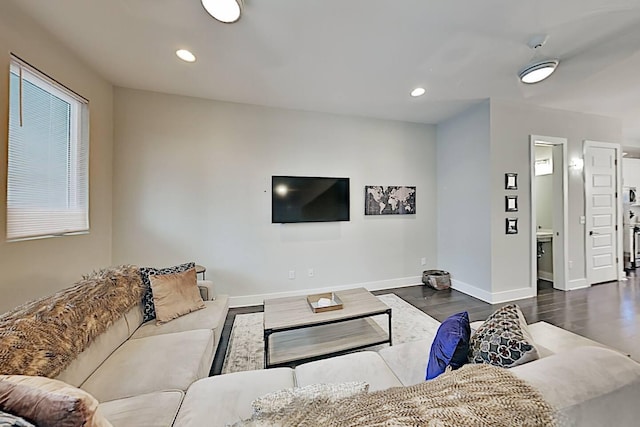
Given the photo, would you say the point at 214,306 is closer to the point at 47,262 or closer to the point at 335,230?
the point at 47,262

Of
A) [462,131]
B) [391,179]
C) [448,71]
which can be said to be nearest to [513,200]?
[462,131]

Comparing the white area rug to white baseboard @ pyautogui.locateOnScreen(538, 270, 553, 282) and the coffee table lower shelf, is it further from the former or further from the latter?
white baseboard @ pyautogui.locateOnScreen(538, 270, 553, 282)

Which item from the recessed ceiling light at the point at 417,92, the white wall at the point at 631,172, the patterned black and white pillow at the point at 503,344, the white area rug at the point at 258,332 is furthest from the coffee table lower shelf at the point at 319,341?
the white wall at the point at 631,172

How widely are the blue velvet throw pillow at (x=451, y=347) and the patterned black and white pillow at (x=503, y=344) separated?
0.05 m

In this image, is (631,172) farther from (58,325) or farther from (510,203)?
(58,325)

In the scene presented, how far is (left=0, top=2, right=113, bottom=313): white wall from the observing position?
6.15 ft

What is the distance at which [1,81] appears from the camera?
71.9 inches

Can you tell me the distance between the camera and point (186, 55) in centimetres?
252

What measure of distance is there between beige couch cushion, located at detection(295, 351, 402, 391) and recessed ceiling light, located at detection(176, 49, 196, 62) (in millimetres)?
2869

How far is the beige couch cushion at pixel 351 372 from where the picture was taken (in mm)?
1332

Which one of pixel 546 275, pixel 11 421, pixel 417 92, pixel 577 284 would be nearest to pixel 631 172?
pixel 546 275

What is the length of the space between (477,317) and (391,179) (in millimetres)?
2311

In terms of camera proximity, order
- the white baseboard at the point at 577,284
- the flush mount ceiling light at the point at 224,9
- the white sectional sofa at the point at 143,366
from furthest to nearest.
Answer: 1. the white baseboard at the point at 577,284
2. the flush mount ceiling light at the point at 224,9
3. the white sectional sofa at the point at 143,366

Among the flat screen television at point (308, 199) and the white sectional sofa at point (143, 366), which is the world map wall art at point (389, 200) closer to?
the flat screen television at point (308, 199)
